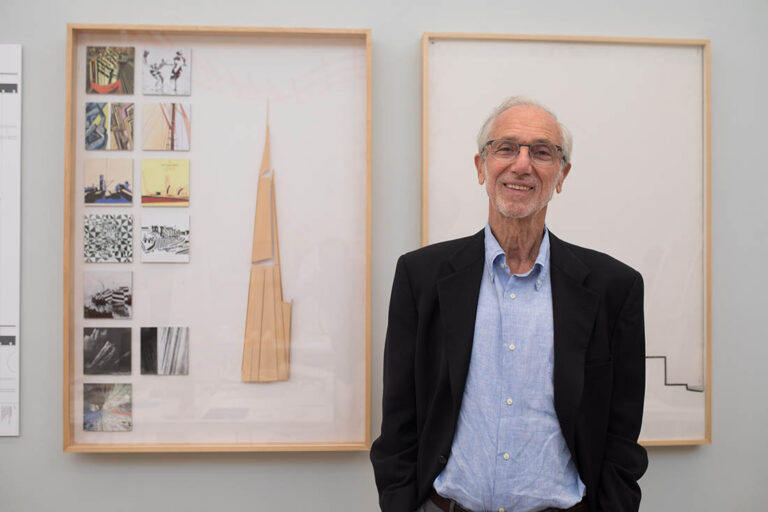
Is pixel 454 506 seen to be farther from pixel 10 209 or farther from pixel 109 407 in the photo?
pixel 10 209

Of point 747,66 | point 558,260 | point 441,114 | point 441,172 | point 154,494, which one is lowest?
point 154,494

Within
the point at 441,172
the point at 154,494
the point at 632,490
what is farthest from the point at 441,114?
the point at 154,494

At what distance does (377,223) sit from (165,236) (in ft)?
1.90

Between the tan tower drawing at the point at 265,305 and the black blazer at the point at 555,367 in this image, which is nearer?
the black blazer at the point at 555,367

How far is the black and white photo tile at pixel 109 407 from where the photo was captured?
1590mm

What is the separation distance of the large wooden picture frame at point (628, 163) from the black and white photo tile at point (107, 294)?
0.84m

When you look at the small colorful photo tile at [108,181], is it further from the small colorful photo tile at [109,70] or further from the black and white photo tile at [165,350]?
the black and white photo tile at [165,350]

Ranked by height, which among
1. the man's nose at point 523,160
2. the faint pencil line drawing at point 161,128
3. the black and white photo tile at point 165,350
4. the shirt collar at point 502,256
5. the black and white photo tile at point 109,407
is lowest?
the black and white photo tile at point 109,407

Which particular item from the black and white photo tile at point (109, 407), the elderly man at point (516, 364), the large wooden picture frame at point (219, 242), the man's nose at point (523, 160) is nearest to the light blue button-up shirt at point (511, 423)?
the elderly man at point (516, 364)

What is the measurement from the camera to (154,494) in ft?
5.33

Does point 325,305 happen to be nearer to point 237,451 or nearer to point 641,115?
point 237,451

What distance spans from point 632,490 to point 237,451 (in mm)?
989

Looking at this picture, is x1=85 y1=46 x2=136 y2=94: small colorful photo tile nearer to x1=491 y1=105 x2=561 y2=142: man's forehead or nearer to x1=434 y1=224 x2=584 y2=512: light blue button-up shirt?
x1=491 y1=105 x2=561 y2=142: man's forehead

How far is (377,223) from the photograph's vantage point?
164 centimetres
